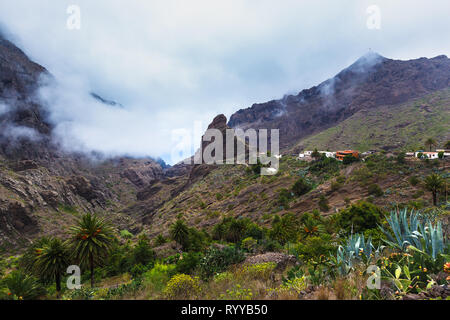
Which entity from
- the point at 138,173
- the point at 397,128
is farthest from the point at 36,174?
the point at 397,128

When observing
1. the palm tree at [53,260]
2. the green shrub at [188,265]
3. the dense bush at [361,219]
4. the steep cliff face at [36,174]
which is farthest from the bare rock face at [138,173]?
the green shrub at [188,265]

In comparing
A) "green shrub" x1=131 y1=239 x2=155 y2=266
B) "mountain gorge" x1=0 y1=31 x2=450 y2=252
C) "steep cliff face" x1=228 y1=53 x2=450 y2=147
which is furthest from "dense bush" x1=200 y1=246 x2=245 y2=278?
"steep cliff face" x1=228 y1=53 x2=450 y2=147

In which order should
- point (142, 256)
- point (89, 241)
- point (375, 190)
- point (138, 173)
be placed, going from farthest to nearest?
point (138, 173)
point (375, 190)
point (142, 256)
point (89, 241)

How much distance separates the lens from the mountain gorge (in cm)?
6119

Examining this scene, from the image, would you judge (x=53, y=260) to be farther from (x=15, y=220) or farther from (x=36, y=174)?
(x=36, y=174)

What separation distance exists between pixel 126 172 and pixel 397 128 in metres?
181

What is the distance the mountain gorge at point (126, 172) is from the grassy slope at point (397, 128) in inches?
68.1

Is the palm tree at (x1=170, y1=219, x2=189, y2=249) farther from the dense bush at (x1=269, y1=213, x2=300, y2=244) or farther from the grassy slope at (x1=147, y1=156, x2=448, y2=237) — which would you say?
the grassy slope at (x1=147, y1=156, x2=448, y2=237)

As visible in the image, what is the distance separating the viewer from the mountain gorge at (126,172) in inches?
2409

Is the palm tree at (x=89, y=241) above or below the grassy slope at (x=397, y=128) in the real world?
below

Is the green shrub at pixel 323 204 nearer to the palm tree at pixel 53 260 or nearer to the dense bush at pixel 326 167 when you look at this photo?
the dense bush at pixel 326 167

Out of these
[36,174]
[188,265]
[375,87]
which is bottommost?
[188,265]

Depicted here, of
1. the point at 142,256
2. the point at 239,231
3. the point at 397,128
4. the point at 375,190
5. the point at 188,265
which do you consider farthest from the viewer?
the point at 397,128

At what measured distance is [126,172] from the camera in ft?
562
